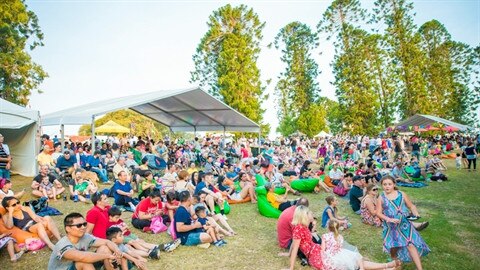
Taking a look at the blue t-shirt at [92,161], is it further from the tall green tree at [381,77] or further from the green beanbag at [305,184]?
the tall green tree at [381,77]

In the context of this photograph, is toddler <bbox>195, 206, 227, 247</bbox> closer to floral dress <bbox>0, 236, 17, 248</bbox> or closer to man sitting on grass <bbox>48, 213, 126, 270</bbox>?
man sitting on grass <bbox>48, 213, 126, 270</bbox>

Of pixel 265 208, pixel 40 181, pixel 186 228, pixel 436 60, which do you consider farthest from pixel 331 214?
pixel 436 60

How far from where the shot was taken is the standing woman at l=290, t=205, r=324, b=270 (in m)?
4.43

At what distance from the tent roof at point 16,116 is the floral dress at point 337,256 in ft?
37.4

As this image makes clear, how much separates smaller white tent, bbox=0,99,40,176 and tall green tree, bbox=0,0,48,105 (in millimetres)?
12271

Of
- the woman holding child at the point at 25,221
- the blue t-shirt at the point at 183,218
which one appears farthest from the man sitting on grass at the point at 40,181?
the blue t-shirt at the point at 183,218

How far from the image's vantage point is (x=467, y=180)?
12.3m

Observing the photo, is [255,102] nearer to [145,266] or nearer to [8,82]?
[8,82]

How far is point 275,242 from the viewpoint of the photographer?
5730mm

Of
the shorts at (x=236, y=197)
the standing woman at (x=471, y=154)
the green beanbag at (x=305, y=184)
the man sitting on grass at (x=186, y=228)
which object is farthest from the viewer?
the standing woman at (x=471, y=154)

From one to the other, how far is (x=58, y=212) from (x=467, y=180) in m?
14.4

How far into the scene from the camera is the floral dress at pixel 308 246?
4.48 m

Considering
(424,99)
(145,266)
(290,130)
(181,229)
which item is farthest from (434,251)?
(290,130)

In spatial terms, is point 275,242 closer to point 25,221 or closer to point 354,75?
point 25,221
